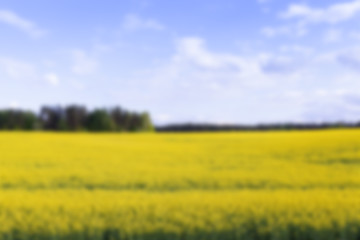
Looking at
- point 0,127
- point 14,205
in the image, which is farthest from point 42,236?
point 0,127

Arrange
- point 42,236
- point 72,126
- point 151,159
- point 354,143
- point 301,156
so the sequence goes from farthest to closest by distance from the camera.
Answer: point 72,126, point 354,143, point 301,156, point 151,159, point 42,236

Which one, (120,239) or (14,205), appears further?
(14,205)

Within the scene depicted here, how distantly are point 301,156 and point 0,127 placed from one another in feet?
164

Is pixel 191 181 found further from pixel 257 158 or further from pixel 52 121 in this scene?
pixel 52 121

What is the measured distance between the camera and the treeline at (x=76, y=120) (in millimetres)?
49188

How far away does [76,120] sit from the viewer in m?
49.4

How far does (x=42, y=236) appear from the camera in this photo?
215 inches

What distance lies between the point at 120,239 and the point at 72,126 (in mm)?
47163

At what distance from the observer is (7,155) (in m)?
19.7

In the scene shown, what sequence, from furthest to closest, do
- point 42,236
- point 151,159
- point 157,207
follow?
point 151,159, point 157,207, point 42,236


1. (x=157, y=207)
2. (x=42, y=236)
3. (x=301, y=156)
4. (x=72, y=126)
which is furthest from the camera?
(x=72, y=126)

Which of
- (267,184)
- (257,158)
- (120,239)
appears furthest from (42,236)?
(257,158)

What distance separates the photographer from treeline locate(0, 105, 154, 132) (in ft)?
161

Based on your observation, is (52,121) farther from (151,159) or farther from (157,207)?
(157,207)
